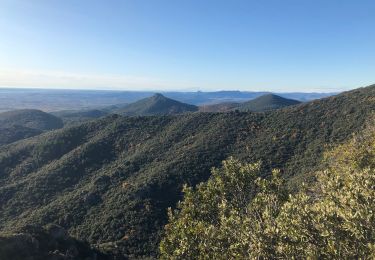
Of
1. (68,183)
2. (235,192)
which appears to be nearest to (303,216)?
(235,192)

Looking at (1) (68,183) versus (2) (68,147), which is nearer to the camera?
(1) (68,183)

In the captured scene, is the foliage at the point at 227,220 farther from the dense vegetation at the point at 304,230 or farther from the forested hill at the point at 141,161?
the forested hill at the point at 141,161

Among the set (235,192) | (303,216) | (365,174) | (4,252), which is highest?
(365,174)

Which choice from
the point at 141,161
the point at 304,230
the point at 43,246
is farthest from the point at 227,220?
the point at 141,161

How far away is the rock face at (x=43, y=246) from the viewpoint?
4722cm

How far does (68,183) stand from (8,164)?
3587 centimetres

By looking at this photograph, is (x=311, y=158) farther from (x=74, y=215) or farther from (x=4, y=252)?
(x=4, y=252)

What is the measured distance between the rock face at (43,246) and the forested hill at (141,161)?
10001 millimetres

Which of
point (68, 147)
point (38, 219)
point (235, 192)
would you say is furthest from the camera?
point (68, 147)

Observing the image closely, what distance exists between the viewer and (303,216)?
18562 mm

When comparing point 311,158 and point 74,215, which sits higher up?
point 311,158

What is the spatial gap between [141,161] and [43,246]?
58.9 m

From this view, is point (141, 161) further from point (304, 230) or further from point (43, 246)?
point (304, 230)

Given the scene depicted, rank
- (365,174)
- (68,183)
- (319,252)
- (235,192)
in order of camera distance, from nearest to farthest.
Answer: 1. (319,252)
2. (365,174)
3. (235,192)
4. (68,183)
